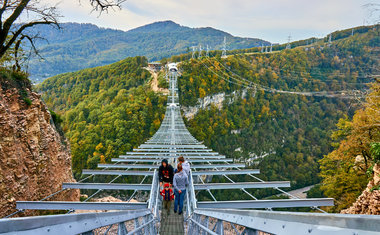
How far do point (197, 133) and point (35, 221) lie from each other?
47.5m

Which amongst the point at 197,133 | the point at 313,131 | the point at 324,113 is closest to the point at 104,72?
the point at 197,133

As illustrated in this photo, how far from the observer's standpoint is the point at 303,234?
0.91m

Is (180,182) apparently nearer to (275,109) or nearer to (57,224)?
(57,224)

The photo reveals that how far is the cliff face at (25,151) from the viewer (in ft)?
16.0

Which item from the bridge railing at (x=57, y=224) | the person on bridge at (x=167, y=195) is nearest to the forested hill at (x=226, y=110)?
the person on bridge at (x=167, y=195)

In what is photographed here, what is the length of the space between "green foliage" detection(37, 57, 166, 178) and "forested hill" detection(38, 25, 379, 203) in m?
0.16

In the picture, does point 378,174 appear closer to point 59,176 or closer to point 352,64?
point 59,176

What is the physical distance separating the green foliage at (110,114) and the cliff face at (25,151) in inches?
899

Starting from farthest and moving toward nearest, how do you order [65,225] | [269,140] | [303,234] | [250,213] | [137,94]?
[269,140] → [137,94] → [250,213] → [65,225] → [303,234]

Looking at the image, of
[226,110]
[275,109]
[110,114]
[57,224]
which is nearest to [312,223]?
[57,224]

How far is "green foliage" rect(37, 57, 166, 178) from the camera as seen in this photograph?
3316 centimetres

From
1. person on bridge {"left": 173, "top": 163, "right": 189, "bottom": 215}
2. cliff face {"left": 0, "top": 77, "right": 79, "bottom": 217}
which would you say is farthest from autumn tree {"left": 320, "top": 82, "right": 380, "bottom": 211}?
cliff face {"left": 0, "top": 77, "right": 79, "bottom": 217}

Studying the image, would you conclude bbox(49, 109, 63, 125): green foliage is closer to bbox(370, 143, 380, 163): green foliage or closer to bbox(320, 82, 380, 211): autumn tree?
bbox(370, 143, 380, 163): green foliage

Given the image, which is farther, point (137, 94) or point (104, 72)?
point (104, 72)
